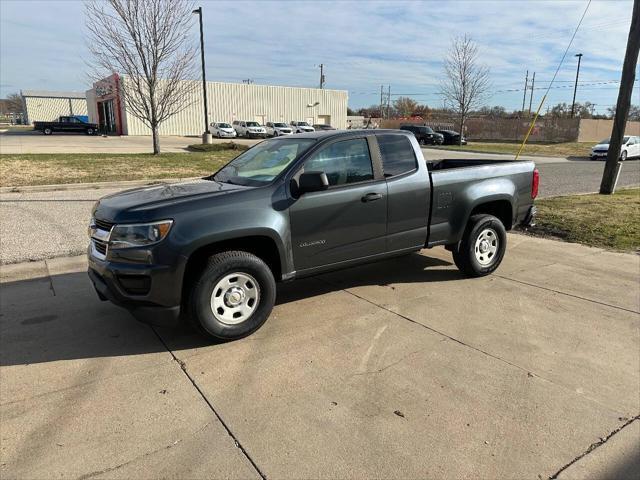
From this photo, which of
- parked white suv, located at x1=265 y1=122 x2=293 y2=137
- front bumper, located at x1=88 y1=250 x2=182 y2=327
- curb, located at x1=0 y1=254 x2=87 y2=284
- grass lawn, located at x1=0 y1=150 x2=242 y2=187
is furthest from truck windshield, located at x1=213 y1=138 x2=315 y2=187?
parked white suv, located at x1=265 y1=122 x2=293 y2=137

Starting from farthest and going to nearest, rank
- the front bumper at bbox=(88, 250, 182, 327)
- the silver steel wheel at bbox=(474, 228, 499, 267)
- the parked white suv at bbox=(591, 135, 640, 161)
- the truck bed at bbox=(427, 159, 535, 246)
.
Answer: the parked white suv at bbox=(591, 135, 640, 161), the silver steel wheel at bbox=(474, 228, 499, 267), the truck bed at bbox=(427, 159, 535, 246), the front bumper at bbox=(88, 250, 182, 327)

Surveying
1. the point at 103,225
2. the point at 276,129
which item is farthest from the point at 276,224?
the point at 276,129

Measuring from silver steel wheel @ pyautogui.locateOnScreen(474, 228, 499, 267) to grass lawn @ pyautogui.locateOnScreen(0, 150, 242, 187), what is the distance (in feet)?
36.1

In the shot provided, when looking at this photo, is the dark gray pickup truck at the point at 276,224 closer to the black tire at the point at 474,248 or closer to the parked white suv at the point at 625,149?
the black tire at the point at 474,248

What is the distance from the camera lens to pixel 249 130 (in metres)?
46.4

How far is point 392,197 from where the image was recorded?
4855mm

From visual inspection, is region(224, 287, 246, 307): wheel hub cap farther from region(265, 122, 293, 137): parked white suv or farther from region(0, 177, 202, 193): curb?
region(265, 122, 293, 137): parked white suv

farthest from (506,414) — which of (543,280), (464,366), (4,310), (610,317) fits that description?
(4,310)

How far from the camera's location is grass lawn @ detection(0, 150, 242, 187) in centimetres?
1335

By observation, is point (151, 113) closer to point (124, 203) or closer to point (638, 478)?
point (124, 203)

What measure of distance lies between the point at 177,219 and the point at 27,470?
6.19 ft

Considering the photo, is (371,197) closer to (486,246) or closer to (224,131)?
(486,246)

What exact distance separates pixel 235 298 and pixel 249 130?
146 feet

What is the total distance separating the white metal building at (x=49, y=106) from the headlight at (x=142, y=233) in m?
90.2
